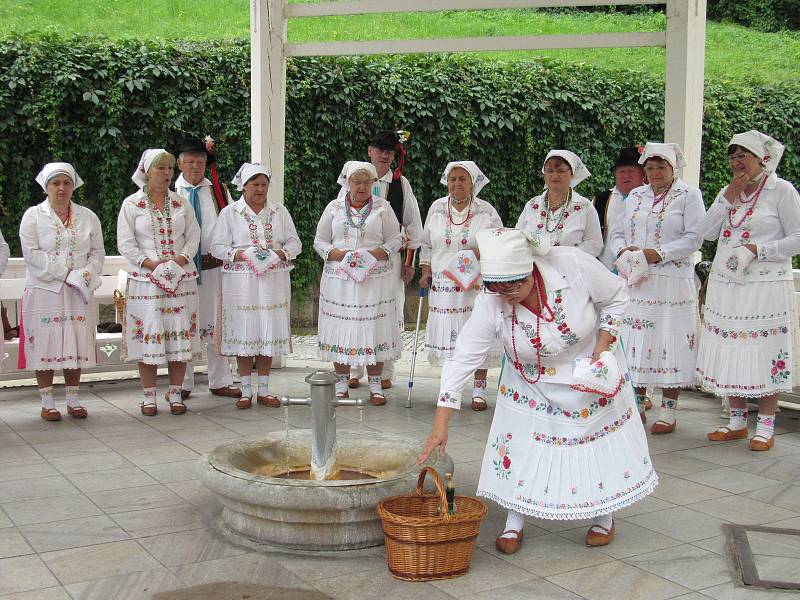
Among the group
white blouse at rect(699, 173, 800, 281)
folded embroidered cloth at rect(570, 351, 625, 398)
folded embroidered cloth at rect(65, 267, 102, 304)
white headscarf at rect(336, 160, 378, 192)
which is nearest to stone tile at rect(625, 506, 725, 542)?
folded embroidered cloth at rect(570, 351, 625, 398)

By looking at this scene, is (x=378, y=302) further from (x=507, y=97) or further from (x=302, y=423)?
(x=507, y=97)

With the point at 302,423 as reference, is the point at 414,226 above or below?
above

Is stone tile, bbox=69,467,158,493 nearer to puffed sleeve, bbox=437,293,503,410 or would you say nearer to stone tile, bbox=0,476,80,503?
stone tile, bbox=0,476,80,503

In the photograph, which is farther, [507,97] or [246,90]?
[507,97]

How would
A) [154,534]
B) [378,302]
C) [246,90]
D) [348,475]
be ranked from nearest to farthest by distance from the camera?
[154,534] < [348,475] < [378,302] < [246,90]

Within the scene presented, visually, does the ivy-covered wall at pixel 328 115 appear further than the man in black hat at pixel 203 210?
Yes

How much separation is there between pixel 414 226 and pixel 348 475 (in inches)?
135

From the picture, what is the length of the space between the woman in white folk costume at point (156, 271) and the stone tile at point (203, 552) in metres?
2.71

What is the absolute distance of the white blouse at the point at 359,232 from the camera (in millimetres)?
7297

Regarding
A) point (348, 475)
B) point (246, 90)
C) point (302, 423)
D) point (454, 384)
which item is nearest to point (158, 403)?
point (302, 423)

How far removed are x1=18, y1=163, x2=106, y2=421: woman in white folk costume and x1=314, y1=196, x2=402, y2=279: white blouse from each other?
1.72 meters

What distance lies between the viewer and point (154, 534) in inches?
173

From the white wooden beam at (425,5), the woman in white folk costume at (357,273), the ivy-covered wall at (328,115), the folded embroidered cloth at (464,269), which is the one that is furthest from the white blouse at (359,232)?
the ivy-covered wall at (328,115)

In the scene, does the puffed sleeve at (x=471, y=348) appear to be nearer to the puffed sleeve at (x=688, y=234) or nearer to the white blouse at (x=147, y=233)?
the puffed sleeve at (x=688, y=234)
